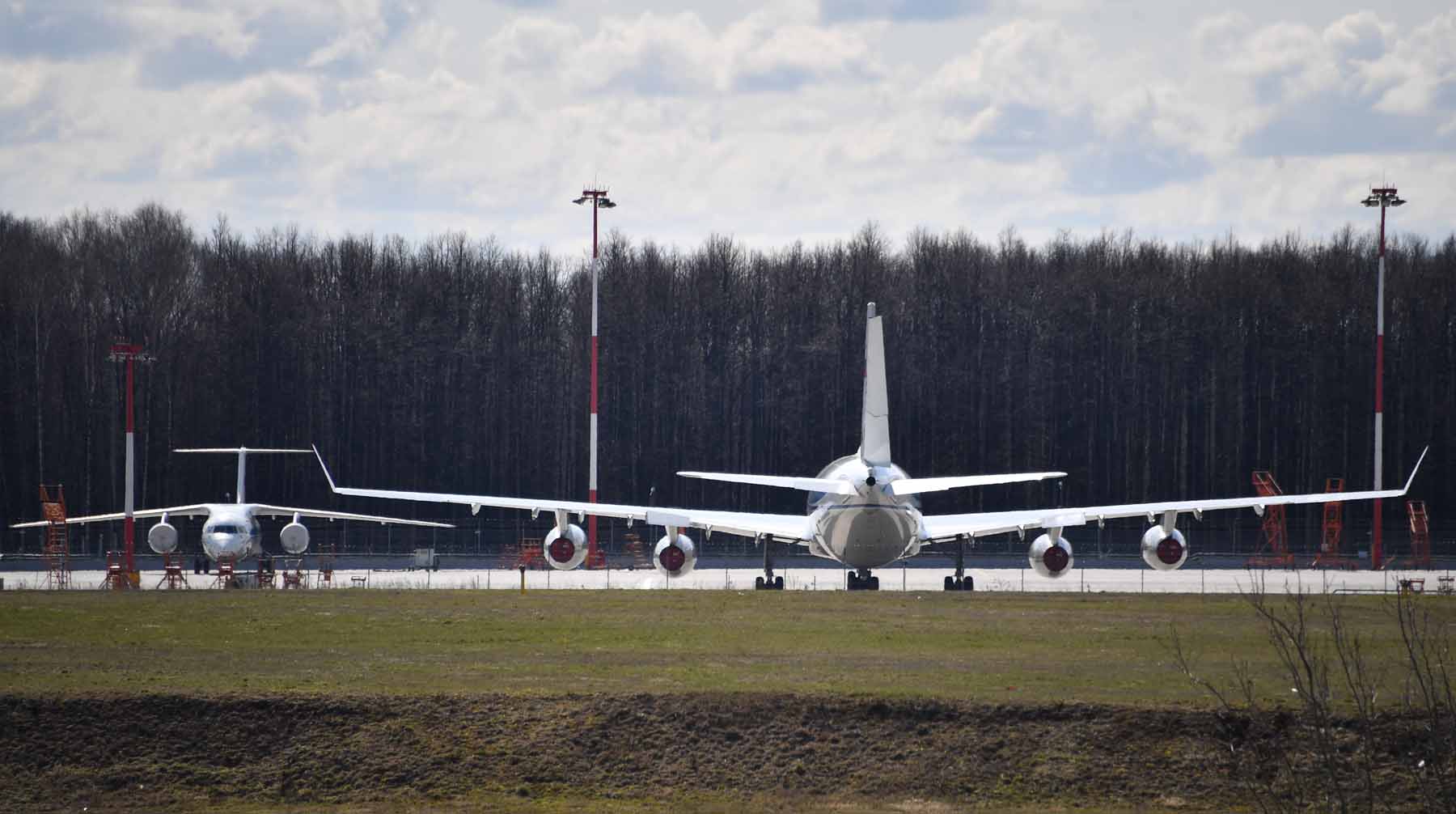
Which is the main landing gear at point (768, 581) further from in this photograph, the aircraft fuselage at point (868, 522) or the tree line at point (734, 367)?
the tree line at point (734, 367)

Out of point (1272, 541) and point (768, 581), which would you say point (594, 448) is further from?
point (1272, 541)

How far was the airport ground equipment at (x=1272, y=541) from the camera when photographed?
71875 mm

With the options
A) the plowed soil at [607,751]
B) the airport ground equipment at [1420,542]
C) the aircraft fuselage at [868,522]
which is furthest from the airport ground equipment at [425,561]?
the plowed soil at [607,751]

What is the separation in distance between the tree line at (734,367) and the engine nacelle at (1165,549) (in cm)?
4639

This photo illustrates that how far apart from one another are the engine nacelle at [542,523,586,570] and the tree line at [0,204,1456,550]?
48.3 m

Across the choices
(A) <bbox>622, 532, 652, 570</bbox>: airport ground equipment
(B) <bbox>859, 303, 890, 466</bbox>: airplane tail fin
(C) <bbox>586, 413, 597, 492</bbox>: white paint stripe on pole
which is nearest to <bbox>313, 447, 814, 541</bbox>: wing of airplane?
(B) <bbox>859, 303, 890, 466</bbox>: airplane tail fin

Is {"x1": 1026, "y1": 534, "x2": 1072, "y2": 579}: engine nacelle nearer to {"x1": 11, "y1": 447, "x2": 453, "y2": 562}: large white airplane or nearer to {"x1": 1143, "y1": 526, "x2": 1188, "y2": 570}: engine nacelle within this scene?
{"x1": 1143, "y1": 526, "x2": 1188, "y2": 570}: engine nacelle

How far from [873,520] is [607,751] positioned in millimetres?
21817

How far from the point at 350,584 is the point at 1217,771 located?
40.9 metres

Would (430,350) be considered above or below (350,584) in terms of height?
above

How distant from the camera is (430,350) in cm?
10394

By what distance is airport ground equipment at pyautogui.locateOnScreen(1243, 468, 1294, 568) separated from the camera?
2830 inches

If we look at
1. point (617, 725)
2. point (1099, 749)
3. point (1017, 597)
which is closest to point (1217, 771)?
point (1099, 749)

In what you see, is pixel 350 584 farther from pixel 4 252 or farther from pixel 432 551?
pixel 4 252
